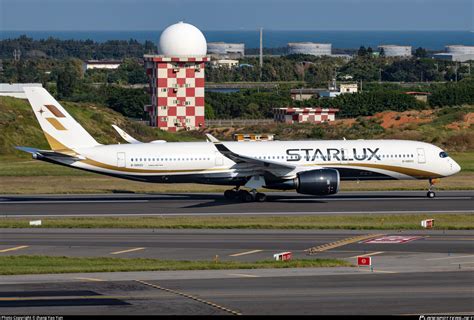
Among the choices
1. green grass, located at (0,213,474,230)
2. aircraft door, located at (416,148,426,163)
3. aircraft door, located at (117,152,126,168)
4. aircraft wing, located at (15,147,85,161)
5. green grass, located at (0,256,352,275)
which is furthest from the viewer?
aircraft door, located at (416,148,426,163)

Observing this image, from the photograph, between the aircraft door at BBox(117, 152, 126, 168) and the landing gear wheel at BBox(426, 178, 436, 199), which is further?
the landing gear wheel at BBox(426, 178, 436, 199)

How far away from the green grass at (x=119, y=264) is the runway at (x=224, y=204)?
14489 millimetres

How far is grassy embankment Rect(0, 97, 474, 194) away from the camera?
212ft

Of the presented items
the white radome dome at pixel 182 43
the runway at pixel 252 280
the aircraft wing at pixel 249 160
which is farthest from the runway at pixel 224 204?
the white radome dome at pixel 182 43

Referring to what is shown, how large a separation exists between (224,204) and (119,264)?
1990cm

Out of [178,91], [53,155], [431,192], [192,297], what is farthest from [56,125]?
[178,91]

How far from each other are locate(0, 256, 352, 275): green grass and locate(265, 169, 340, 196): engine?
59.2 feet

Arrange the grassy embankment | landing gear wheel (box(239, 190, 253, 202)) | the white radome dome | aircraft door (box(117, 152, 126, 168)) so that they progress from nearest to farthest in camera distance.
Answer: aircraft door (box(117, 152, 126, 168))
landing gear wheel (box(239, 190, 253, 202))
the grassy embankment
the white radome dome

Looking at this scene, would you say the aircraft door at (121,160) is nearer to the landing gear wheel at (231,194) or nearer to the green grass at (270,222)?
the landing gear wheel at (231,194)

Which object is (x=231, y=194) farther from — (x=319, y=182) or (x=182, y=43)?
(x=182, y=43)

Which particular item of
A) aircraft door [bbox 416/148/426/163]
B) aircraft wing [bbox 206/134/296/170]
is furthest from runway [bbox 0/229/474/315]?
aircraft door [bbox 416/148/426/163]

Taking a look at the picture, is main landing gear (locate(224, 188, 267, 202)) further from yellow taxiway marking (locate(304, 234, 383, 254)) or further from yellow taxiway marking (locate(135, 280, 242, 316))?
yellow taxiway marking (locate(135, 280, 242, 316))

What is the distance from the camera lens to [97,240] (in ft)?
142

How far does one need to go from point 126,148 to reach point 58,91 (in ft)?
371
